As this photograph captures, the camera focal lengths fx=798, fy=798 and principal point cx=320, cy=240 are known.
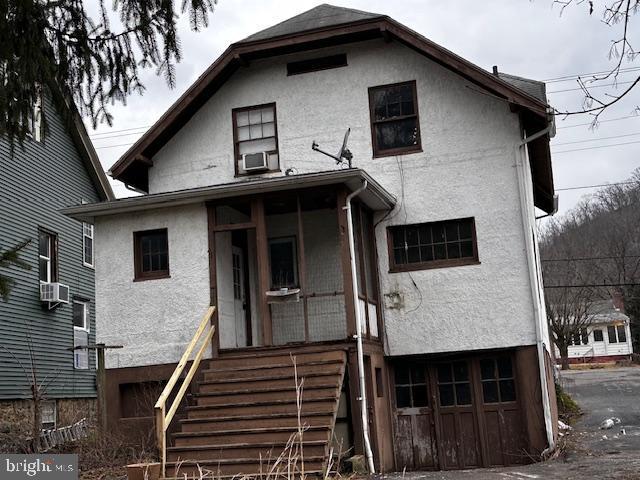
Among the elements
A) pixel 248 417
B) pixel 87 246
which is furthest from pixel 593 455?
pixel 87 246

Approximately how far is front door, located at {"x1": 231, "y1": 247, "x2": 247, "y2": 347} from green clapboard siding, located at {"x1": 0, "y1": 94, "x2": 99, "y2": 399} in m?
5.55

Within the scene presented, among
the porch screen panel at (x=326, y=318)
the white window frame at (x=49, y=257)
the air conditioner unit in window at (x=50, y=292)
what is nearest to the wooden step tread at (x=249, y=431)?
the porch screen panel at (x=326, y=318)

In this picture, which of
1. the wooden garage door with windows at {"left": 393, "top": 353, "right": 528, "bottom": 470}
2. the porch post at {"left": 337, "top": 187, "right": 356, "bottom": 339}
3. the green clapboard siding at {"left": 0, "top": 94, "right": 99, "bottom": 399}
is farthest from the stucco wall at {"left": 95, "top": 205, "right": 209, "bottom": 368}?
the green clapboard siding at {"left": 0, "top": 94, "right": 99, "bottom": 399}

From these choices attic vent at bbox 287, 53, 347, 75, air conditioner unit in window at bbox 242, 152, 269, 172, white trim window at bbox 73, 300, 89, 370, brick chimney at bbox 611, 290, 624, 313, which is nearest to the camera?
air conditioner unit in window at bbox 242, 152, 269, 172

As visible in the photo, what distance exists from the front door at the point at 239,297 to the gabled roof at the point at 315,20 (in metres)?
4.22

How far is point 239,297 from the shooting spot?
50.0 ft

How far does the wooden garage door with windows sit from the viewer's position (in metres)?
14.0

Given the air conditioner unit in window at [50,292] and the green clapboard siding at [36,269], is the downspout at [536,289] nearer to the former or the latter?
the green clapboard siding at [36,269]

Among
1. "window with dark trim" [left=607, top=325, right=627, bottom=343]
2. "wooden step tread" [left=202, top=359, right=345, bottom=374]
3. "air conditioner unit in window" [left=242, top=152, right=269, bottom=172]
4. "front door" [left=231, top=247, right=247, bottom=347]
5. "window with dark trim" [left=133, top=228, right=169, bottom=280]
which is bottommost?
"wooden step tread" [left=202, top=359, right=345, bottom=374]

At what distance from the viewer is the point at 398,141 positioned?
599 inches

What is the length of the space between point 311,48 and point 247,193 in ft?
13.1

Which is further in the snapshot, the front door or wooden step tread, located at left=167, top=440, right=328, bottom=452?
the front door

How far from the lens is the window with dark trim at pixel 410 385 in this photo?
48.1ft

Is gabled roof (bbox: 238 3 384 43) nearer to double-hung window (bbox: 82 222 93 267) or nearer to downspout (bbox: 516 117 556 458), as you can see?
downspout (bbox: 516 117 556 458)
